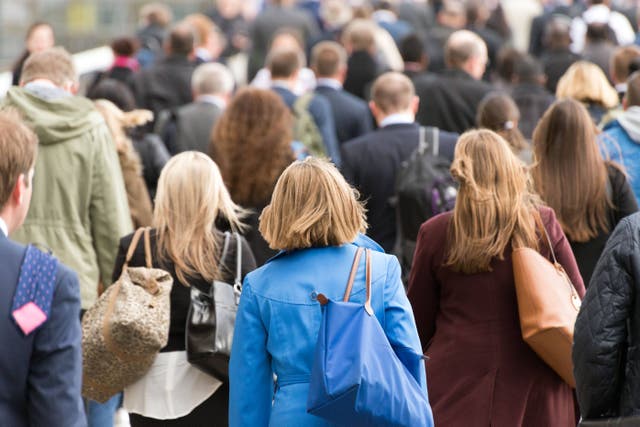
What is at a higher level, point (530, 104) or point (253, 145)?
point (253, 145)

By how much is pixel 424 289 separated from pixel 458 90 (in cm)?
515

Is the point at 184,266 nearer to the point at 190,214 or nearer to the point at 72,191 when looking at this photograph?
the point at 190,214

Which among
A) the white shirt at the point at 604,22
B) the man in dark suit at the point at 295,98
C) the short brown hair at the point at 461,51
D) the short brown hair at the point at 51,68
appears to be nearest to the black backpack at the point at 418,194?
the short brown hair at the point at 51,68

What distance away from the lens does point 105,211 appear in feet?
22.6

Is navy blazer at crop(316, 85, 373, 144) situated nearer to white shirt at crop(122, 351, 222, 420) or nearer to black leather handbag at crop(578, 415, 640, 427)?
white shirt at crop(122, 351, 222, 420)

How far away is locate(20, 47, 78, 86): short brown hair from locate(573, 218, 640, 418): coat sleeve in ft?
11.4

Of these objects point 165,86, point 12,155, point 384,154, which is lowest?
point 165,86

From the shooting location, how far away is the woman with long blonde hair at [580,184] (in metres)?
6.53

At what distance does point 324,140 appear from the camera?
954cm

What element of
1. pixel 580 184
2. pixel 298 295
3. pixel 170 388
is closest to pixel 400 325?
pixel 298 295

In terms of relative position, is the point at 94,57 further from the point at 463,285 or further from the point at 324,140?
the point at 463,285

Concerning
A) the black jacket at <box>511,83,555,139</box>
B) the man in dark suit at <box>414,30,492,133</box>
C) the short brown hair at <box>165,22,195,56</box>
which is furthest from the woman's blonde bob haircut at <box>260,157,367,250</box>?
the short brown hair at <box>165,22,195,56</box>

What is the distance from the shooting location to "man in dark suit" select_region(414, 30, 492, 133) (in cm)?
1059

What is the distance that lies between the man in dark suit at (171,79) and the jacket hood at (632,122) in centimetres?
568
